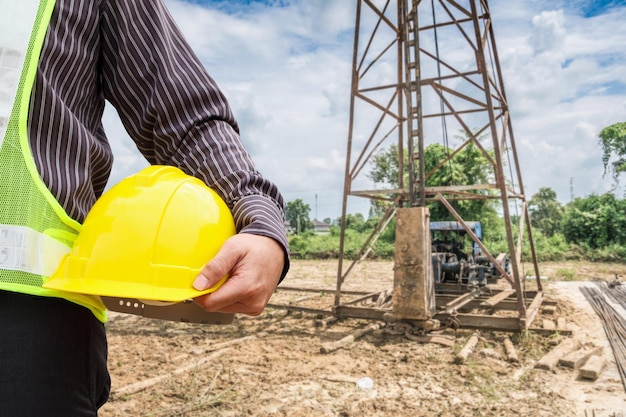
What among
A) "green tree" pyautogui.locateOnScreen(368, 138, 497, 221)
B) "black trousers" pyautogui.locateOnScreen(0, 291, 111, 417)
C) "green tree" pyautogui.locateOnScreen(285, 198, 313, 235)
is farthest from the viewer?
"green tree" pyautogui.locateOnScreen(285, 198, 313, 235)

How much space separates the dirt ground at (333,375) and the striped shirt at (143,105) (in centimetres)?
336

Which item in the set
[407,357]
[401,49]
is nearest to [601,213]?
[401,49]

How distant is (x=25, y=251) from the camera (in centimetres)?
83

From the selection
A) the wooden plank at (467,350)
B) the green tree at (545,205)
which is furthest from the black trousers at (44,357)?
the green tree at (545,205)

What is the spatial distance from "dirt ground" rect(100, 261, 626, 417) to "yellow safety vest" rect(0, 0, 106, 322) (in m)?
3.52

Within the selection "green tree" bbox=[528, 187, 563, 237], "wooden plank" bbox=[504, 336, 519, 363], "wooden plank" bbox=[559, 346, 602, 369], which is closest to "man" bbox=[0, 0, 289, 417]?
"wooden plank" bbox=[504, 336, 519, 363]

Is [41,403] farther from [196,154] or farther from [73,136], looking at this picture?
[196,154]

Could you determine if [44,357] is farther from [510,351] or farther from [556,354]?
[556,354]

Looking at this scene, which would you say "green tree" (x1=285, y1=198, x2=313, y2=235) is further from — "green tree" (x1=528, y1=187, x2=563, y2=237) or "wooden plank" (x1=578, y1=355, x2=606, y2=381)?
"wooden plank" (x1=578, y1=355, x2=606, y2=381)

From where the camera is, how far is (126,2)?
1.17 metres

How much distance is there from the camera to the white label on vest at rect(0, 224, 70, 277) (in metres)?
0.81

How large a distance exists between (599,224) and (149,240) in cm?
2699

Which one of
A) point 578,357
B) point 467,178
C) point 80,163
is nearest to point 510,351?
point 578,357

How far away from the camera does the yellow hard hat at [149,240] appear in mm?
938
